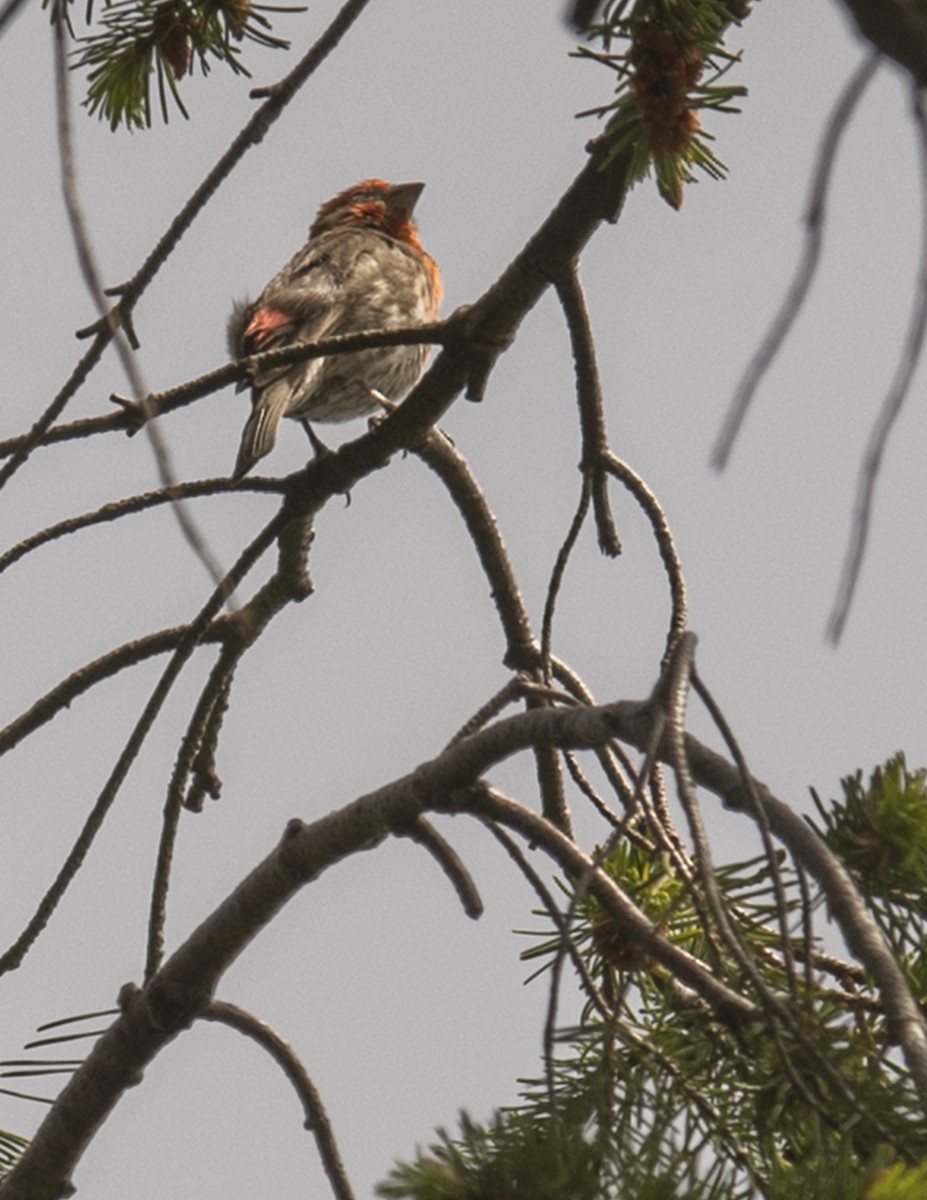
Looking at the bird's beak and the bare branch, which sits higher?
the bird's beak

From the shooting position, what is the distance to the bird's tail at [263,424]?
216 inches

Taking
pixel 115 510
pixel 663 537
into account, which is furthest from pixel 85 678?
pixel 663 537

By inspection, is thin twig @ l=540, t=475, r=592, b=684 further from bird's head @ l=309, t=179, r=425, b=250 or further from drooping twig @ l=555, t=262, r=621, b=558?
bird's head @ l=309, t=179, r=425, b=250

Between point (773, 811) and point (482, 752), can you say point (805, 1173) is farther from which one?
point (482, 752)

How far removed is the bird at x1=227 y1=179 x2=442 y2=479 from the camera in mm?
5840

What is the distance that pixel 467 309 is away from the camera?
9.90ft

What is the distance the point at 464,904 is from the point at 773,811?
2.41 feet

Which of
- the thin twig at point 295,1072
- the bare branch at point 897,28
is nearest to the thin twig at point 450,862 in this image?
the thin twig at point 295,1072

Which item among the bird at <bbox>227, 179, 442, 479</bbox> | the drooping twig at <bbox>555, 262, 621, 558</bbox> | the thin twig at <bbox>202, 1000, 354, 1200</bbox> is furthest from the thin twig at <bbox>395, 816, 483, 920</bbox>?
the bird at <bbox>227, 179, 442, 479</bbox>

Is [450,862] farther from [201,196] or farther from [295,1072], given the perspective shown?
[201,196]

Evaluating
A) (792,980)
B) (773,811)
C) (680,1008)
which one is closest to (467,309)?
(680,1008)

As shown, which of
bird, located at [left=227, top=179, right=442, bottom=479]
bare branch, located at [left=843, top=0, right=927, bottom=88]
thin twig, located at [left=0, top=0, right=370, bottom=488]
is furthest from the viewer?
bird, located at [left=227, top=179, right=442, bottom=479]

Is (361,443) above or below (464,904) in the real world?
above

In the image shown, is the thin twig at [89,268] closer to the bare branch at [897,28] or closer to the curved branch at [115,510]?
the bare branch at [897,28]
